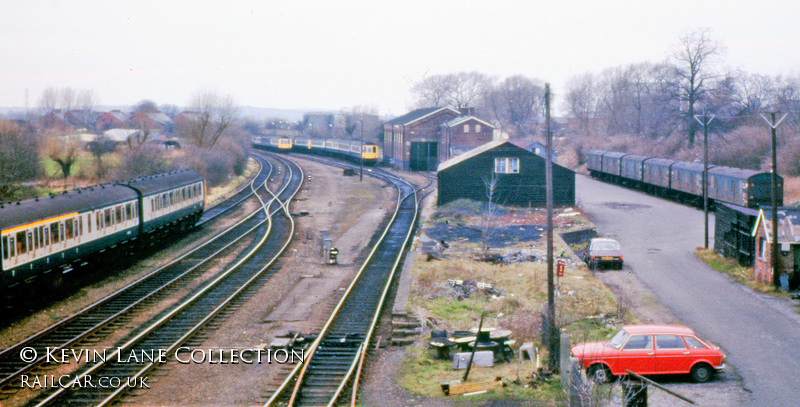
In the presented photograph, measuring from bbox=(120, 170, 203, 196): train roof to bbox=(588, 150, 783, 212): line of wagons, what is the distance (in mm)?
29152

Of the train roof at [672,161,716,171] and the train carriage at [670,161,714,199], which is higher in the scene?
Answer: the train roof at [672,161,716,171]

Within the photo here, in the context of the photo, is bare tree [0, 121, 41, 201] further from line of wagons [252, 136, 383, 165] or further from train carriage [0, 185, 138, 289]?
line of wagons [252, 136, 383, 165]

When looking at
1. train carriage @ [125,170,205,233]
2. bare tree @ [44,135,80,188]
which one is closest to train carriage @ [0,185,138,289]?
train carriage @ [125,170,205,233]

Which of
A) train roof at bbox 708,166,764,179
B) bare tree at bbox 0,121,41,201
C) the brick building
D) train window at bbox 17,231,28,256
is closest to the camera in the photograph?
train window at bbox 17,231,28,256

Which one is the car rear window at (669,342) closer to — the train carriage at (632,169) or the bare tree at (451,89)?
the train carriage at (632,169)

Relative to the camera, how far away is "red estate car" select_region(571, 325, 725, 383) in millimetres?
14219

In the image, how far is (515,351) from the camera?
1600 cm

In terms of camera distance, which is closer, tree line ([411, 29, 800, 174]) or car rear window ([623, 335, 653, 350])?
car rear window ([623, 335, 653, 350])

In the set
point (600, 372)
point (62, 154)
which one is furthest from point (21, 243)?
point (62, 154)

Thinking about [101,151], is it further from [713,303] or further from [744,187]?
[713,303]

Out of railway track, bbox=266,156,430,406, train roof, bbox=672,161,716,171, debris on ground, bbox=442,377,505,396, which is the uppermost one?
train roof, bbox=672,161,716,171

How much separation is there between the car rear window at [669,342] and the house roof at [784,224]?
35.7 ft

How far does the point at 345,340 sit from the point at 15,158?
4182 cm

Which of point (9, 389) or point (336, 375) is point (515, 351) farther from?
point (9, 389)
